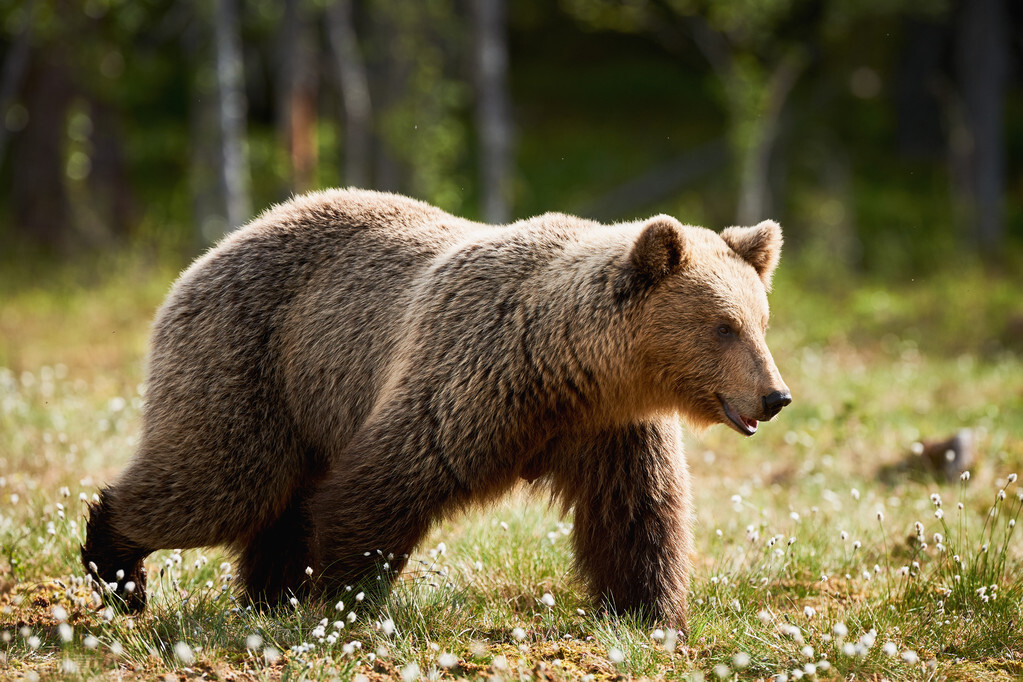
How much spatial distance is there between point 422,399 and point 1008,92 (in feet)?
99.7

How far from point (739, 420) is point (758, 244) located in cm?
81

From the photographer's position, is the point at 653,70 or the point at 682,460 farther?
the point at 653,70

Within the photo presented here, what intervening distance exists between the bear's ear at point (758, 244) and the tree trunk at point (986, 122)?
1280 centimetres

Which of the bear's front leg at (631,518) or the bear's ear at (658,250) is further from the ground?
the bear's ear at (658,250)

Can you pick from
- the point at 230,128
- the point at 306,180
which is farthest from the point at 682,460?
the point at 306,180

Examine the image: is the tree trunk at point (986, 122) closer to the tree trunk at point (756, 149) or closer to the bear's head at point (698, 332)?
the tree trunk at point (756, 149)

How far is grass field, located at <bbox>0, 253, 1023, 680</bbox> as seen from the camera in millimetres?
3842

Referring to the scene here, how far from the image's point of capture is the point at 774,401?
13.5 ft

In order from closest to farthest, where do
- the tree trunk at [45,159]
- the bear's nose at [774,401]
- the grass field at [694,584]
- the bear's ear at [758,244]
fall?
the grass field at [694,584]
the bear's nose at [774,401]
the bear's ear at [758,244]
the tree trunk at [45,159]

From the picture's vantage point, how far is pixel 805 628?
4.06 metres

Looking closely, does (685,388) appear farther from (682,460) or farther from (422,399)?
(422,399)

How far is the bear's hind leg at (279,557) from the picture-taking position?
4.92 metres

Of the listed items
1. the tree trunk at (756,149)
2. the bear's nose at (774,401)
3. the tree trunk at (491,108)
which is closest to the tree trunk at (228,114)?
the tree trunk at (491,108)

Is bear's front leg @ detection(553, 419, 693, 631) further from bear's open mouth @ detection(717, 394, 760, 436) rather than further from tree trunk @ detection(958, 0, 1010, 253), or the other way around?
tree trunk @ detection(958, 0, 1010, 253)
